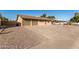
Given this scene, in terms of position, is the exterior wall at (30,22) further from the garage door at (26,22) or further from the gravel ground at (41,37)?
the gravel ground at (41,37)

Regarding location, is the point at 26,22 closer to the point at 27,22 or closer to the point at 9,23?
the point at 27,22

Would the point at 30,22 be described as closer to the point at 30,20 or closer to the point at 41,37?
the point at 30,20

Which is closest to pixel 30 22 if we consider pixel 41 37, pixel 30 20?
pixel 30 20

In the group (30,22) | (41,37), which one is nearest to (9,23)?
(30,22)

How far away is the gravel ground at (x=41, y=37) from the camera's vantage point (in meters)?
3.21

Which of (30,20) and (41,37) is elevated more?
(30,20)

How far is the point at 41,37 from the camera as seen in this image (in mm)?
3377

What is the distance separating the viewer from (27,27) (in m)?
3.46

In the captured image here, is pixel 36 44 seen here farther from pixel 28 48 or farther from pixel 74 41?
pixel 74 41

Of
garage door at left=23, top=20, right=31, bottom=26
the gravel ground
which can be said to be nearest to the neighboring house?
garage door at left=23, top=20, right=31, bottom=26

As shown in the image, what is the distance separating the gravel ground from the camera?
3205mm

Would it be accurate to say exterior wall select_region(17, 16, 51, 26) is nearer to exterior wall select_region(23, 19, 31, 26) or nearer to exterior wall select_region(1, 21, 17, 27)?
exterior wall select_region(23, 19, 31, 26)
